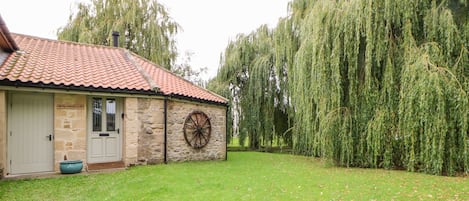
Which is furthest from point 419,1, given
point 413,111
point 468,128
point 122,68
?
point 122,68

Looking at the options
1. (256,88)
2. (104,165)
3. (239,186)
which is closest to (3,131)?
(104,165)

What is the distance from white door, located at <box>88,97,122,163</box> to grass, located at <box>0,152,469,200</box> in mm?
1044

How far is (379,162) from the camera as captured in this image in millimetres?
8703

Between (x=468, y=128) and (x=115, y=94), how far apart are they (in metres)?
9.03

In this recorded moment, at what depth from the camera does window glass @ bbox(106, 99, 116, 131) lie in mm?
8633

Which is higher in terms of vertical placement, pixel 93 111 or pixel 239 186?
pixel 93 111

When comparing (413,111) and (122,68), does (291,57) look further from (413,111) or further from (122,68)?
(122,68)

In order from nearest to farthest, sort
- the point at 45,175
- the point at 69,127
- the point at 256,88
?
the point at 45,175, the point at 69,127, the point at 256,88

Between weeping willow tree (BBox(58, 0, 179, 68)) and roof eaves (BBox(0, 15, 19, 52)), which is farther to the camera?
weeping willow tree (BBox(58, 0, 179, 68))

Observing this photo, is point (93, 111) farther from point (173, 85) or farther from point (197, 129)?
point (197, 129)

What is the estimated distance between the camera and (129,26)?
A: 1622 centimetres

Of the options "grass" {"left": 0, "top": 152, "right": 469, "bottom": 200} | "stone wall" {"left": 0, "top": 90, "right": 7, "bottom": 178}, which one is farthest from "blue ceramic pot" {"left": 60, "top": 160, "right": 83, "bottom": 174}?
"stone wall" {"left": 0, "top": 90, "right": 7, "bottom": 178}

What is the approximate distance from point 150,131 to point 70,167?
2.30 meters

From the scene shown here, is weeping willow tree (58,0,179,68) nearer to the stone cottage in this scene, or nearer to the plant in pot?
the stone cottage
